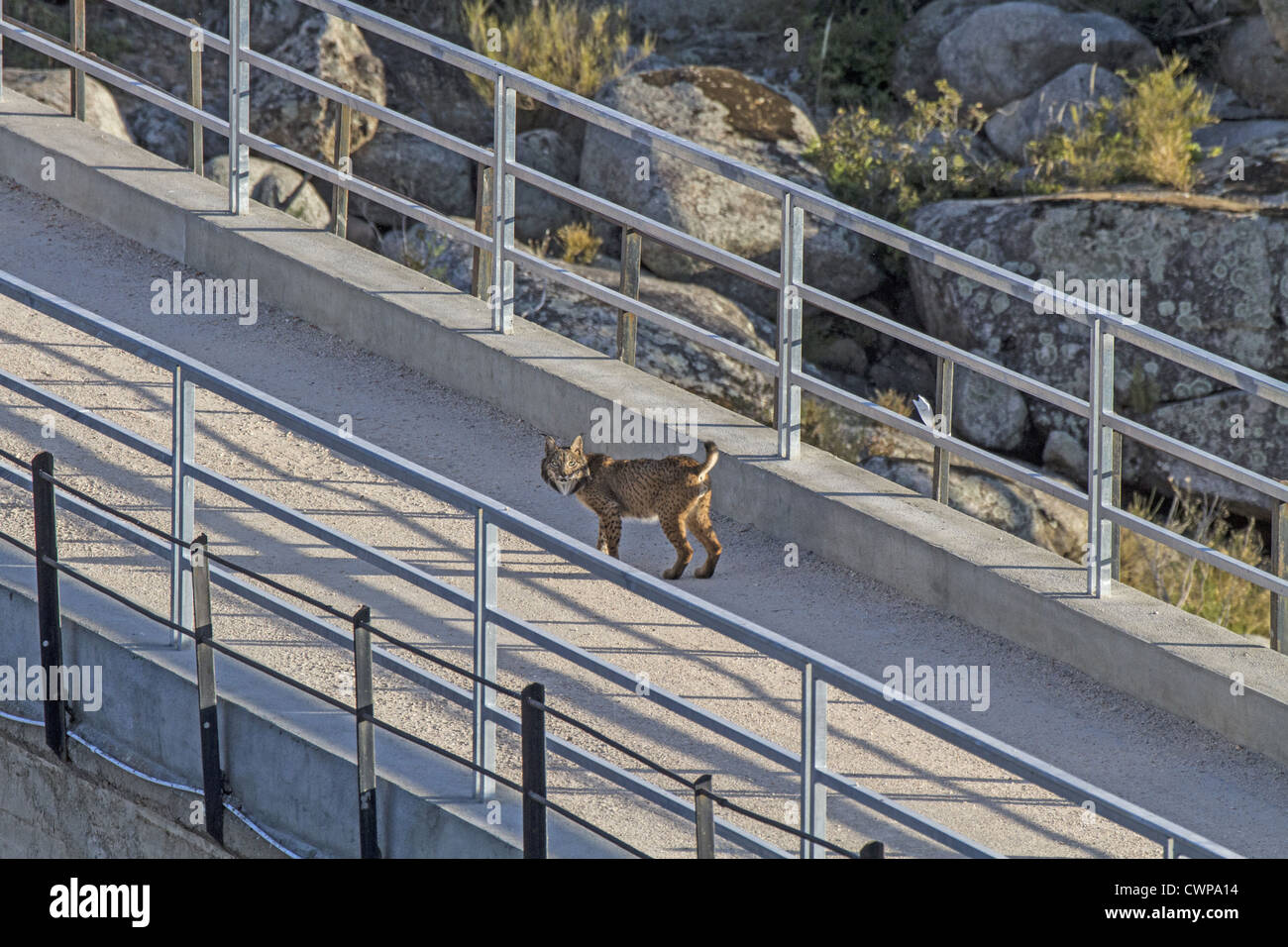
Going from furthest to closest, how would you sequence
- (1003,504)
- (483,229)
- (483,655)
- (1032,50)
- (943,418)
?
(1032,50) < (1003,504) < (483,229) < (943,418) < (483,655)

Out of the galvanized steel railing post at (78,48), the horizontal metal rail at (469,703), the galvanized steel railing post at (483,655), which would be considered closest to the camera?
the horizontal metal rail at (469,703)

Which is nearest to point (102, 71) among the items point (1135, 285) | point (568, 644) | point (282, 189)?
point (282, 189)

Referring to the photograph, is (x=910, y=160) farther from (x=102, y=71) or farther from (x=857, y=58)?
(x=102, y=71)

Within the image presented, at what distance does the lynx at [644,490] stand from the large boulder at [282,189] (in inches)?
264

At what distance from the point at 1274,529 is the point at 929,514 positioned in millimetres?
1260

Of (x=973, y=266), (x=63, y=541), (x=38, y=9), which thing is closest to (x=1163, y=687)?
(x=973, y=266)

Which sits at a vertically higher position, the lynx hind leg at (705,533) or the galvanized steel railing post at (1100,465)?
the galvanized steel railing post at (1100,465)

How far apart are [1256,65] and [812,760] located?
36.9ft

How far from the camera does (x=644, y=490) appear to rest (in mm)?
6641

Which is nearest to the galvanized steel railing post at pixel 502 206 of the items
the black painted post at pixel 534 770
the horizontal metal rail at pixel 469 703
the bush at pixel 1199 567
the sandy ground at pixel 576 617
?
the sandy ground at pixel 576 617

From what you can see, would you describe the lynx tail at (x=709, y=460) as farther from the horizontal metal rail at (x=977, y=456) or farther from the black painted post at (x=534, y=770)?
the black painted post at (x=534, y=770)

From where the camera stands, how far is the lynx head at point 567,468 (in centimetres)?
675

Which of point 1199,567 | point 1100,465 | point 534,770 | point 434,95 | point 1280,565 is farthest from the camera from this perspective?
point 434,95
